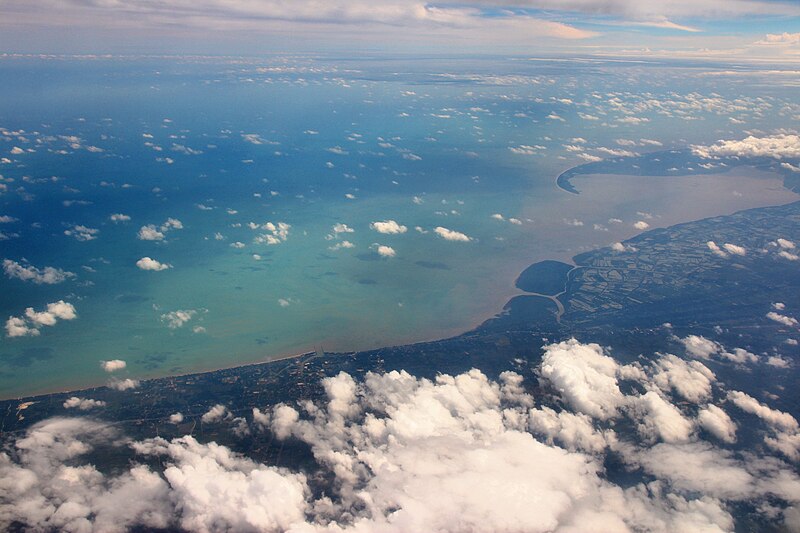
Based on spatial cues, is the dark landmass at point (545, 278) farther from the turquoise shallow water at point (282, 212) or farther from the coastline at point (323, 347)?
the turquoise shallow water at point (282, 212)

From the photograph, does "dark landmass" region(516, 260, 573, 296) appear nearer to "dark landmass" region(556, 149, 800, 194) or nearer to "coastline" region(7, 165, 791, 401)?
"coastline" region(7, 165, 791, 401)

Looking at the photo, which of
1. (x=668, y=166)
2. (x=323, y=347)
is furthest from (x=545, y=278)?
(x=668, y=166)

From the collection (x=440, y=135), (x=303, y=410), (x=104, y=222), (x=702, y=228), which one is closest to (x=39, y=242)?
(x=104, y=222)

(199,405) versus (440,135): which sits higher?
(440,135)

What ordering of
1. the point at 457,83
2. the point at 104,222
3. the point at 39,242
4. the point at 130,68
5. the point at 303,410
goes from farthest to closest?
the point at 130,68
the point at 457,83
the point at 104,222
the point at 39,242
the point at 303,410

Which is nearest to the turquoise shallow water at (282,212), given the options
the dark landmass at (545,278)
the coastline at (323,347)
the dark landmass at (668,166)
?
the coastline at (323,347)

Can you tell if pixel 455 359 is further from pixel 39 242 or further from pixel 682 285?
pixel 39 242
